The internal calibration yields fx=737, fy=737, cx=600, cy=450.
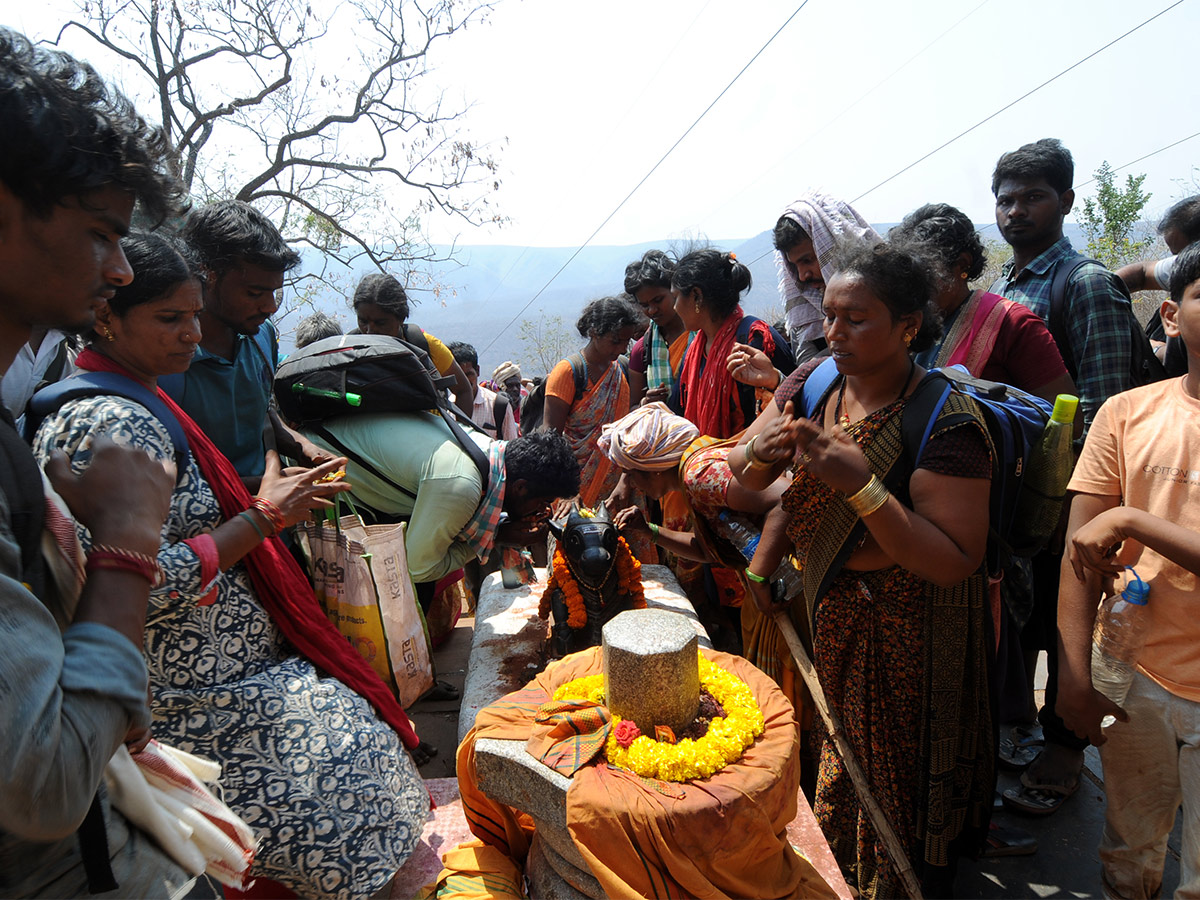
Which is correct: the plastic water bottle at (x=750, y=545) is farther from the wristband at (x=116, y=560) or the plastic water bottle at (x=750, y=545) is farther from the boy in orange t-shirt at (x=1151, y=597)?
the wristband at (x=116, y=560)

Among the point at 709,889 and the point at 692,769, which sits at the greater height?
the point at 692,769

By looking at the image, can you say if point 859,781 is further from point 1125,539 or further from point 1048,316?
point 1048,316

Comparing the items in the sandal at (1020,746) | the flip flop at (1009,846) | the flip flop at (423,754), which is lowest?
the sandal at (1020,746)

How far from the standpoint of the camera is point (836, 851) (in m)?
2.57

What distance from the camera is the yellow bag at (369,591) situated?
8.52 ft

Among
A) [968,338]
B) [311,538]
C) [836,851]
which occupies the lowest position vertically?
[836,851]

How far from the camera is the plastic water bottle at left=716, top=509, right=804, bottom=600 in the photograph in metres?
2.80

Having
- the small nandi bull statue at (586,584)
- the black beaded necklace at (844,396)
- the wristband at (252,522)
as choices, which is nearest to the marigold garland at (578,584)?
the small nandi bull statue at (586,584)

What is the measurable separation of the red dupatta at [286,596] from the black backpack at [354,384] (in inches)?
33.8

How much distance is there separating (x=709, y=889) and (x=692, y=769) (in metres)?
0.23

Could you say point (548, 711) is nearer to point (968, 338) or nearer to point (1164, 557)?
point (1164, 557)

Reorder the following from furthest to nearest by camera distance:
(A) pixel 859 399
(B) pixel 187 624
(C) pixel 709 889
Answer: (A) pixel 859 399 < (B) pixel 187 624 < (C) pixel 709 889

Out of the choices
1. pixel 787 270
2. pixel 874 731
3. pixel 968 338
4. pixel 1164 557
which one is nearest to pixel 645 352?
pixel 787 270

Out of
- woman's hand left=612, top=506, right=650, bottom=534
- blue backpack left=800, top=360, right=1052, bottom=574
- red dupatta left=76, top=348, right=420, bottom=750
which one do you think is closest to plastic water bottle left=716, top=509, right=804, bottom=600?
woman's hand left=612, top=506, right=650, bottom=534
